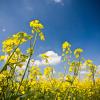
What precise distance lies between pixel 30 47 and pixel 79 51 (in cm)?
291

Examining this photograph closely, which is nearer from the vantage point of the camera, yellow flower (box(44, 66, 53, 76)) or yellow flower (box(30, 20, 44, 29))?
yellow flower (box(30, 20, 44, 29))

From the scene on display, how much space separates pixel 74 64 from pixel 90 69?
277 centimetres

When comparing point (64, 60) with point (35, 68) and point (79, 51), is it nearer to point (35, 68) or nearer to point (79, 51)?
point (79, 51)

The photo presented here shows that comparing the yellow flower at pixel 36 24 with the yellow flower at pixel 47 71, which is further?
the yellow flower at pixel 47 71

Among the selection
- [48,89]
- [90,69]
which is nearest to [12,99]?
[90,69]

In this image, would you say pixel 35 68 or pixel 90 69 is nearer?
pixel 35 68

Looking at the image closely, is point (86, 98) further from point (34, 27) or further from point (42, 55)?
point (34, 27)

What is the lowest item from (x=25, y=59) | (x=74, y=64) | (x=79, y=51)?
(x=25, y=59)

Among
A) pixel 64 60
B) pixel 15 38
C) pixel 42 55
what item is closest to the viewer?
pixel 15 38

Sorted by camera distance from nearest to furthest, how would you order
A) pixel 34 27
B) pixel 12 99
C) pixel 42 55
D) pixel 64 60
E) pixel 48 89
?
pixel 12 99 → pixel 34 27 → pixel 64 60 → pixel 42 55 → pixel 48 89

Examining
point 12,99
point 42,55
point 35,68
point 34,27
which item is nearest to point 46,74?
point 42,55

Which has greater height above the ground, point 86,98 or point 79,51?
point 79,51

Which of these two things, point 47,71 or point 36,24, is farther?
point 47,71

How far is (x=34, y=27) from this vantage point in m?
4.80
